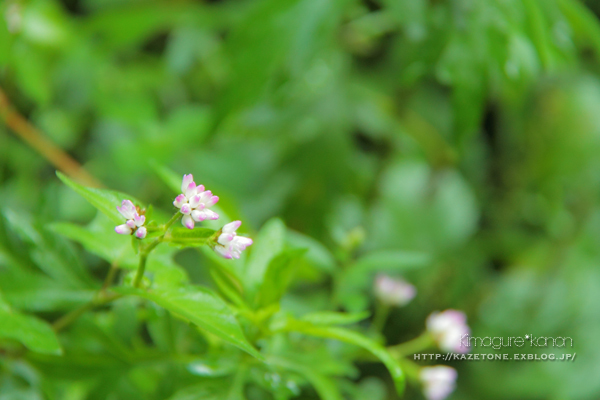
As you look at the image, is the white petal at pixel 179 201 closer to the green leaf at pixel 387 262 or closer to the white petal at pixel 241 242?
the white petal at pixel 241 242

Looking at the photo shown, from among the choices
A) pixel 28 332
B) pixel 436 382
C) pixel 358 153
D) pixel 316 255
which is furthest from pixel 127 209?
pixel 358 153

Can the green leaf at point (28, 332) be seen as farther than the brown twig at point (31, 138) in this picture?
No

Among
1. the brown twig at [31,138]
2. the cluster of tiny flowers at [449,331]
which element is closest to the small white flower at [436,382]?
the cluster of tiny flowers at [449,331]

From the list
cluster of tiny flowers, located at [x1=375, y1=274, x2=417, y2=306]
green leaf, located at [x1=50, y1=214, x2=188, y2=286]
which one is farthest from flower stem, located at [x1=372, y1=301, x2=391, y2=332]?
green leaf, located at [x1=50, y1=214, x2=188, y2=286]

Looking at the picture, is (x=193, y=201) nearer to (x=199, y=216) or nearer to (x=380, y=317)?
(x=199, y=216)

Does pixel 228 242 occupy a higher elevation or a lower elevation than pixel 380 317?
lower

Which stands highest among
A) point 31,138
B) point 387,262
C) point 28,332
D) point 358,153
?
point 358,153

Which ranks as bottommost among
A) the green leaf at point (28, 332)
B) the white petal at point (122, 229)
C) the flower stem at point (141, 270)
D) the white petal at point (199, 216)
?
the green leaf at point (28, 332)
